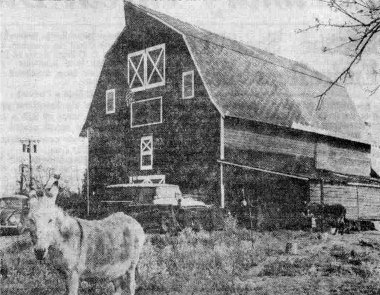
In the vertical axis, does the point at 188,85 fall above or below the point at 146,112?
above

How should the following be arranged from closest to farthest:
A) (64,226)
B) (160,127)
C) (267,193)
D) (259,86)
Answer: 1. (64,226)
2. (267,193)
3. (160,127)
4. (259,86)

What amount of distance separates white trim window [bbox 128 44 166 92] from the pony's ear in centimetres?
1778

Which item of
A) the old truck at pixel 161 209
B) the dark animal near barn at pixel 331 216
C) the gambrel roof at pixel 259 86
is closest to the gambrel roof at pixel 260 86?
the gambrel roof at pixel 259 86

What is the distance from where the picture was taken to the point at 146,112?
23719 millimetres

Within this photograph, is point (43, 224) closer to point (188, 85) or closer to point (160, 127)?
point (188, 85)

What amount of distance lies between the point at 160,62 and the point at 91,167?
23.2 feet

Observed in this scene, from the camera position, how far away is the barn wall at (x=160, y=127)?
69.3ft

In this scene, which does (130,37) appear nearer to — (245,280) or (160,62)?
(160,62)

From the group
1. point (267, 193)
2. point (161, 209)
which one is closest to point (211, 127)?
point (267, 193)

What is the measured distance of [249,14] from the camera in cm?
1323

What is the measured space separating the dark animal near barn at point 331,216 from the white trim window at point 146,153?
817 centimetres

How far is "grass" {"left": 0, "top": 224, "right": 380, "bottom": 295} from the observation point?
7.46 metres

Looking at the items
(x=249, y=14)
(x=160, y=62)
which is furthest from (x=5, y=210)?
(x=249, y=14)

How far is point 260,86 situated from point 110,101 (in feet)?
25.9
